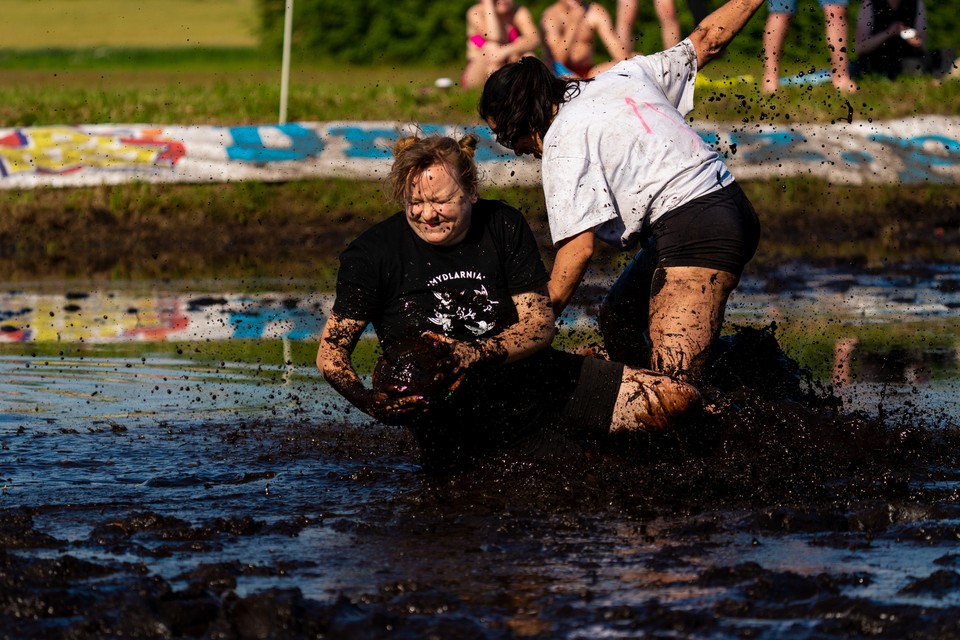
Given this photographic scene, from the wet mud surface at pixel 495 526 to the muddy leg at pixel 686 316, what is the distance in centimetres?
23

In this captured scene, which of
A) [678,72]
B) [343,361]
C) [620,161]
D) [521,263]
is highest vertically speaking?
[678,72]

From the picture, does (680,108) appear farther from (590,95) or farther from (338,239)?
(338,239)

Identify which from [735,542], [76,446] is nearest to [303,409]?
[76,446]

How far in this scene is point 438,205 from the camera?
5.98m

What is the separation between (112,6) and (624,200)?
58703 mm

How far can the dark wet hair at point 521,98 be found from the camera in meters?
6.64

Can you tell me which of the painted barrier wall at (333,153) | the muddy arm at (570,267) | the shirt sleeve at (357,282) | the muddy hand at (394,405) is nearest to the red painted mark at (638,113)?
the muddy arm at (570,267)

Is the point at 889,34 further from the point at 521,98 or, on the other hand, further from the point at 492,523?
the point at 492,523

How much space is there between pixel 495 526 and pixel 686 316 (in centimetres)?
148

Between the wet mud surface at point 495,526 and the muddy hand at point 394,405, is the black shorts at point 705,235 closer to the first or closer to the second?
the wet mud surface at point 495,526

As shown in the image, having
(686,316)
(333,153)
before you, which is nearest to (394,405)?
(686,316)

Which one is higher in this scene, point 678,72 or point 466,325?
point 678,72

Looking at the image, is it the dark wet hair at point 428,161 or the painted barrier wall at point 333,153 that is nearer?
the dark wet hair at point 428,161

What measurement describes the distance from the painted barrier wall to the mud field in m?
7.42
